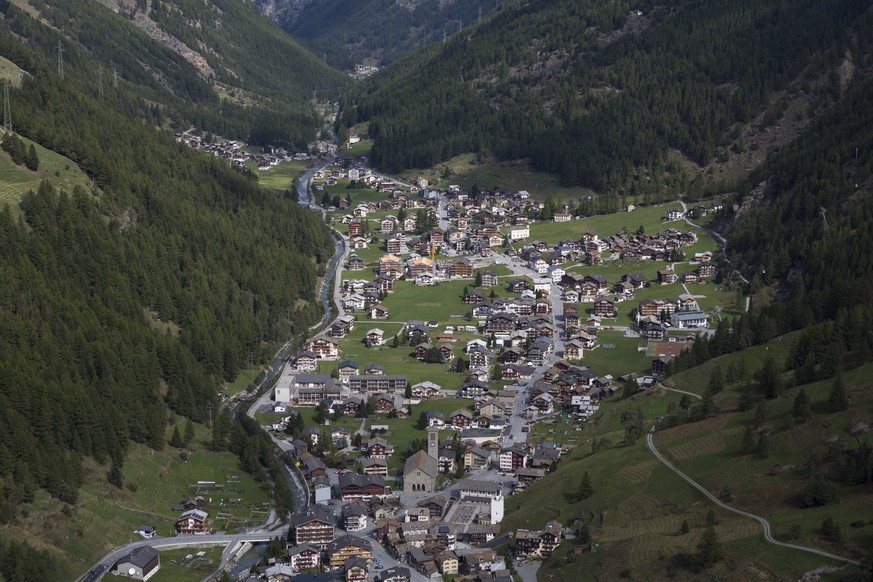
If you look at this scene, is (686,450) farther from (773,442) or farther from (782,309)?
(782,309)

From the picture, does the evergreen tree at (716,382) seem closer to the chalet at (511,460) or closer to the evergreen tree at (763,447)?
the evergreen tree at (763,447)

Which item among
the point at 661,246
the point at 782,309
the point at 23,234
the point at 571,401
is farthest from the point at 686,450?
the point at 661,246

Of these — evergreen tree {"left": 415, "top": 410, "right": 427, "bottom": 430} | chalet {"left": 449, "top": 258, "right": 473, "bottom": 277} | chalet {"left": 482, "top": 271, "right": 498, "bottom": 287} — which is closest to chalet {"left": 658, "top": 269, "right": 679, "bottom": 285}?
chalet {"left": 482, "top": 271, "right": 498, "bottom": 287}

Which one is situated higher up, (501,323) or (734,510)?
(501,323)

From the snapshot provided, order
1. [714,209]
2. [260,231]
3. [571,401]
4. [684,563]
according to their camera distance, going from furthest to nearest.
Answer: [714,209], [260,231], [571,401], [684,563]

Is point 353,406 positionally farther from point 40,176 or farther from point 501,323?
point 40,176

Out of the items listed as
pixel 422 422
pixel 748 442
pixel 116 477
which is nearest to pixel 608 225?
pixel 422 422

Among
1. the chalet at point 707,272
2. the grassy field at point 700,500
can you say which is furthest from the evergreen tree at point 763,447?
the chalet at point 707,272
